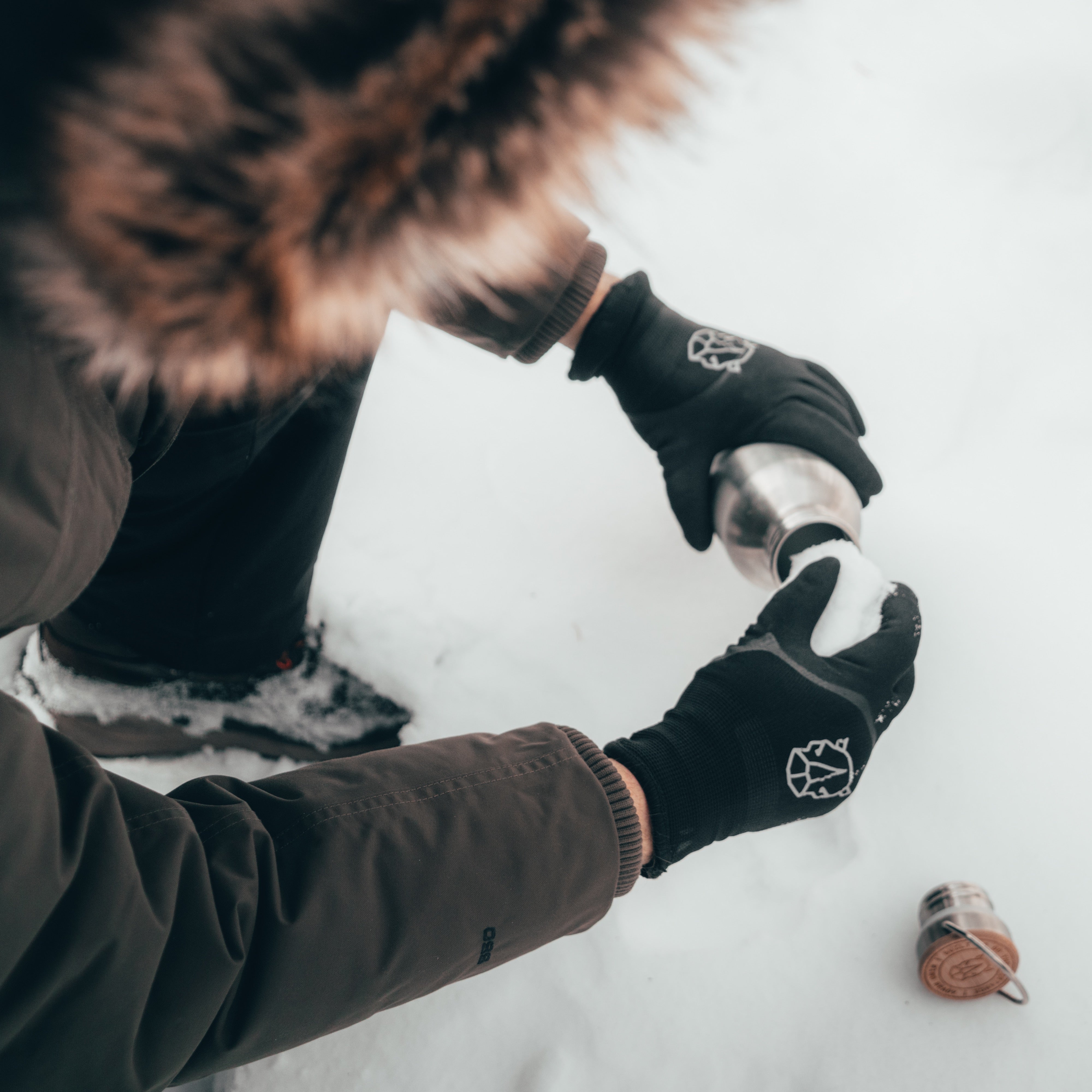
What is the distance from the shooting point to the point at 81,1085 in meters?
0.45

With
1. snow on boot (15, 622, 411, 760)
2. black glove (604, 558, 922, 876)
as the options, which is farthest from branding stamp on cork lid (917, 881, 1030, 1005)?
snow on boot (15, 622, 411, 760)

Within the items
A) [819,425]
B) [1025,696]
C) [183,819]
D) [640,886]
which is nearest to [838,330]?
[819,425]

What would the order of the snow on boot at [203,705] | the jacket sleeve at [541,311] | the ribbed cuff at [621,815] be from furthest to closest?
1. the snow on boot at [203,705]
2. the jacket sleeve at [541,311]
3. the ribbed cuff at [621,815]

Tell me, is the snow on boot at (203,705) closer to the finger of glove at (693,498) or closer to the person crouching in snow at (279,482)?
the person crouching in snow at (279,482)

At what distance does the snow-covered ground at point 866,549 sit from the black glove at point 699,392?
0.67ft

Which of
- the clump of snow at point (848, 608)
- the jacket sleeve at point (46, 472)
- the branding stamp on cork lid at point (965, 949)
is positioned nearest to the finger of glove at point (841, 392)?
the clump of snow at point (848, 608)

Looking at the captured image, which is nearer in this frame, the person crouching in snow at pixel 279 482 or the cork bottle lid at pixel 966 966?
the person crouching in snow at pixel 279 482

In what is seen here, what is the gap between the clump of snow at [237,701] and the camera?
39.7 inches

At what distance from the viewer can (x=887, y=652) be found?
806mm

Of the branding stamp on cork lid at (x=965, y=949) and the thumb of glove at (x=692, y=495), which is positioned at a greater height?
the thumb of glove at (x=692, y=495)

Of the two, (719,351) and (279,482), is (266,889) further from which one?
(719,351)

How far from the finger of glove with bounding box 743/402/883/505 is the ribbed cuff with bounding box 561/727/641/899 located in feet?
1.56

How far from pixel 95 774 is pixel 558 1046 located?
0.65 m

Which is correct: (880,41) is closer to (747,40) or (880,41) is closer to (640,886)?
(747,40)
